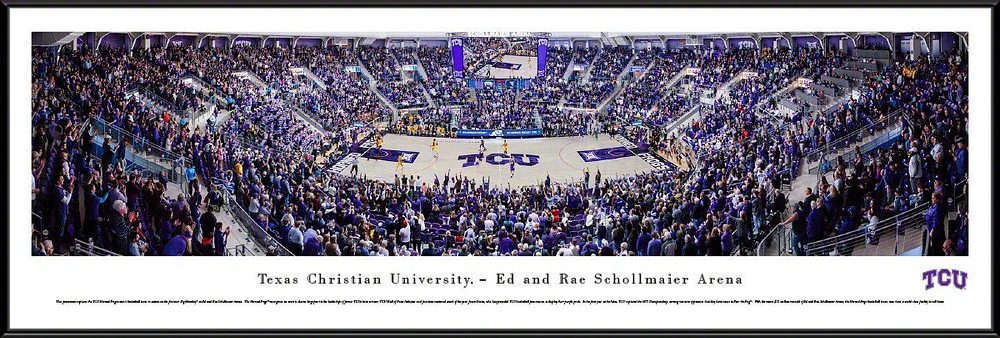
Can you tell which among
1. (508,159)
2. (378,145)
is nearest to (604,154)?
(508,159)

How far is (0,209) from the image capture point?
32.6ft

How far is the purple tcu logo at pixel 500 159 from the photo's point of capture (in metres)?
20.7

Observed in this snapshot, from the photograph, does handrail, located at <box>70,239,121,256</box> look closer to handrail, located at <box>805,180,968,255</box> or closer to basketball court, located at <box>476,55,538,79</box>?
handrail, located at <box>805,180,968,255</box>

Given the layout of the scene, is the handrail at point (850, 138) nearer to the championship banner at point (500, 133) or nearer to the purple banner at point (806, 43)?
the purple banner at point (806, 43)

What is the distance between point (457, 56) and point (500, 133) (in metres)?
3.12

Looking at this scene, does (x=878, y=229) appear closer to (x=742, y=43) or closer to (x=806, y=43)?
(x=806, y=43)

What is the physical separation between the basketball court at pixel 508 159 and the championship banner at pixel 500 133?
13.4 inches

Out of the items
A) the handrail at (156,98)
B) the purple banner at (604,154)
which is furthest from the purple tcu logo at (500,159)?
the handrail at (156,98)

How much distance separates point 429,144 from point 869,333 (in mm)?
15711

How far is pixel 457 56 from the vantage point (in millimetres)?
21391

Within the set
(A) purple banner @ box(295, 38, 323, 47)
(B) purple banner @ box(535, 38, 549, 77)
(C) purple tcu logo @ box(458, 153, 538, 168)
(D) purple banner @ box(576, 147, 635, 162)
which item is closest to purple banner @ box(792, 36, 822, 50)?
(B) purple banner @ box(535, 38, 549, 77)

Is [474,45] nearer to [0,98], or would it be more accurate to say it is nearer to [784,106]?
[784,106]
